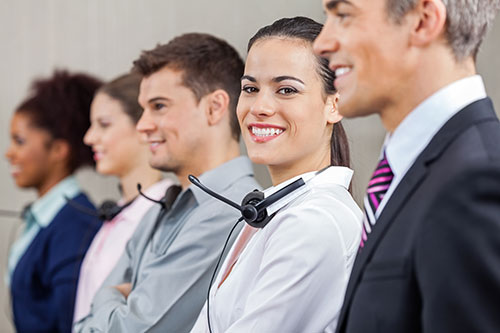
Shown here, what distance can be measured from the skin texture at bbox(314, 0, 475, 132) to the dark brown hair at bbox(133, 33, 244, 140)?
0.94 m

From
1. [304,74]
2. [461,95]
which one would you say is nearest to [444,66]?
[461,95]

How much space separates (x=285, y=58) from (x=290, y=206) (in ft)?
0.89

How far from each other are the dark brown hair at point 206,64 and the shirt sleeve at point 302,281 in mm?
724

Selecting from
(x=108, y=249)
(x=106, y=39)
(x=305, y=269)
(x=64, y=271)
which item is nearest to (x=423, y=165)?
(x=305, y=269)

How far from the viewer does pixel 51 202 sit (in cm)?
328

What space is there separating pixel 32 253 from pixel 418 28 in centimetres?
247

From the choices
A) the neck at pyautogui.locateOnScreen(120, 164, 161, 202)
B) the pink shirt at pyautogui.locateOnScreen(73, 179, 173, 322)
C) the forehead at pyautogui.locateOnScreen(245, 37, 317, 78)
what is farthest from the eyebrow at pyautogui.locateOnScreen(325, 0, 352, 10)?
the neck at pyautogui.locateOnScreen(120, 164, 161, 202)

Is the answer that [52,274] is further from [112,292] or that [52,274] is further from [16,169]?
[112,292]

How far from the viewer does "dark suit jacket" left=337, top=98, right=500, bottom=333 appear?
0.83m

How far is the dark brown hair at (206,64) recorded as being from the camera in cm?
197

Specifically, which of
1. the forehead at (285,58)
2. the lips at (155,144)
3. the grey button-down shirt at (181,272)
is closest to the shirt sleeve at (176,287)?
the grey button-down shirt at (181,272)

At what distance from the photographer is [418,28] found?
0.97m

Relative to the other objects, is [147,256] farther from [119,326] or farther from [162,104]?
[162,104]

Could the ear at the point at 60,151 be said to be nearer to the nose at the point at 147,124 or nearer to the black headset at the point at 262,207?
the nose at the point at 147,124
